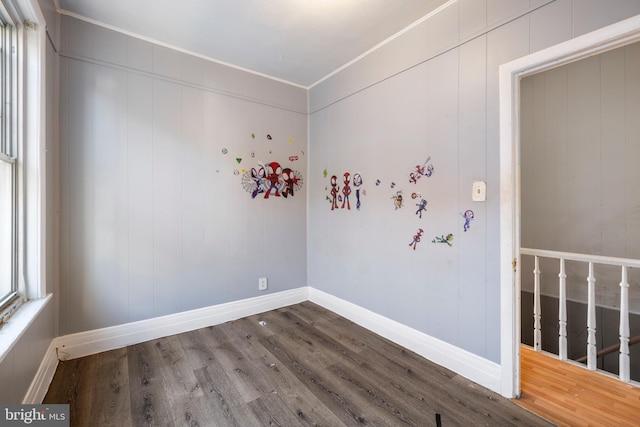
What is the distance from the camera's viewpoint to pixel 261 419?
5.25 feet

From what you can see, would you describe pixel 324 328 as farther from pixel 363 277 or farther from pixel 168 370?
pixel 168 370

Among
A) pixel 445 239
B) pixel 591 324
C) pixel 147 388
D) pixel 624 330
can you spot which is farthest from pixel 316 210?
pixel 624 330

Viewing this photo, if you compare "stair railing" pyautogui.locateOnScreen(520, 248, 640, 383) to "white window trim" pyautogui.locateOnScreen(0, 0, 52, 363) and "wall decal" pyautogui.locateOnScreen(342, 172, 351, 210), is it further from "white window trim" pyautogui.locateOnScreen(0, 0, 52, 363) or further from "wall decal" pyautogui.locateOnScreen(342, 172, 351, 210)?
"white window trim" pyautogui.locateOnScreen(0, 0, 52, 363)

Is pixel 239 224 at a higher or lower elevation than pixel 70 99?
lower

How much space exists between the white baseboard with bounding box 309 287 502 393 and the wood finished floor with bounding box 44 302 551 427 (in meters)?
0.06

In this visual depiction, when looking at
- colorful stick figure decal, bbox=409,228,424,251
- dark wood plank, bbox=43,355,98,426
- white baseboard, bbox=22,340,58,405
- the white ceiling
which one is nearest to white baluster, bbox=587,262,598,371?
colorful stick figure decal, bbox=409,228,424,251

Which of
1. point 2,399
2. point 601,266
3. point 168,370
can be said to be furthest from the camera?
point 601,266

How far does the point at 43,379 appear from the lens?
1765mm

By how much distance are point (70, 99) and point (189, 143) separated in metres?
0.88

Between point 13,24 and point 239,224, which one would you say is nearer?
point 13,24

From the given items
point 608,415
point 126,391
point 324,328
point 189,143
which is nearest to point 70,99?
point 189,143

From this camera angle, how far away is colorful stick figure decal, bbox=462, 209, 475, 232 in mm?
1964

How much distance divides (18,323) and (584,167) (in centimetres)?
469

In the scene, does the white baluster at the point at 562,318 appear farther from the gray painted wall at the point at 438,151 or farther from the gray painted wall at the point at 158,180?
the gray painted wall at the point at 158,180
